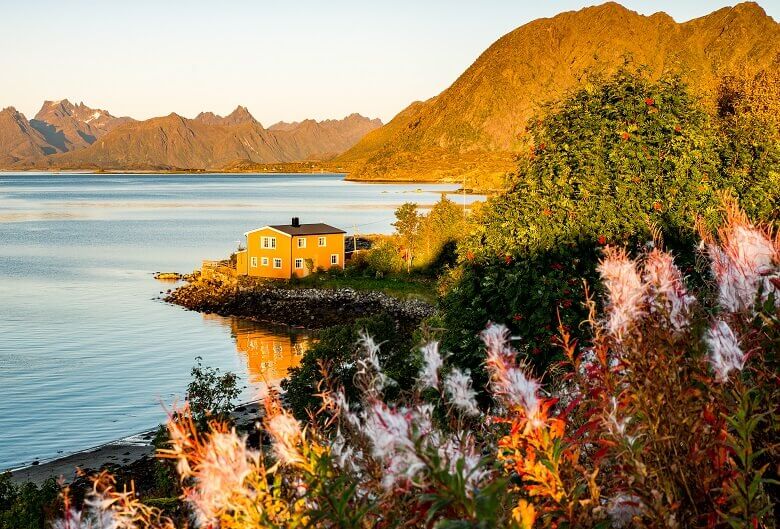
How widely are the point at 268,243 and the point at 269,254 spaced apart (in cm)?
102

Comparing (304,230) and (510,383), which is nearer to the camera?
(510,383)

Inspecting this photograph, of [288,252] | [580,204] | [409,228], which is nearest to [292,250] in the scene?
[288,252]

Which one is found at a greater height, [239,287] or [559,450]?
[559,450]

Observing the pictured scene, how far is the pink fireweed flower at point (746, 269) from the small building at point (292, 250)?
6690cm

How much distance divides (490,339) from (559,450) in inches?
25.2

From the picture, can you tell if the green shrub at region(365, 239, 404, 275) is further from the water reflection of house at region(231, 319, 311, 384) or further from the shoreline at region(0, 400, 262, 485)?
the shoreline at region(0, 400, 262, 485)

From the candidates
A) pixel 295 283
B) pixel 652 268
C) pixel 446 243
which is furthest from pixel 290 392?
pixel 446 243

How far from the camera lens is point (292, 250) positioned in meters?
71.2

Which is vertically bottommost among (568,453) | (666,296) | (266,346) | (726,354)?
(266,346)

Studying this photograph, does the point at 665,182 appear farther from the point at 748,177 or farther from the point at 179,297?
the point at 179,297

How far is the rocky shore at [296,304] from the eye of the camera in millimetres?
58875

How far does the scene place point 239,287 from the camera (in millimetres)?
69188

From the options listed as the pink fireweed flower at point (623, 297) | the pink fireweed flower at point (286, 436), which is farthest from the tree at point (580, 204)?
the pink fireweed flower at point (286, 436)

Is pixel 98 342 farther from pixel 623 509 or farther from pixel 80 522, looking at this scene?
pixel 623 509
